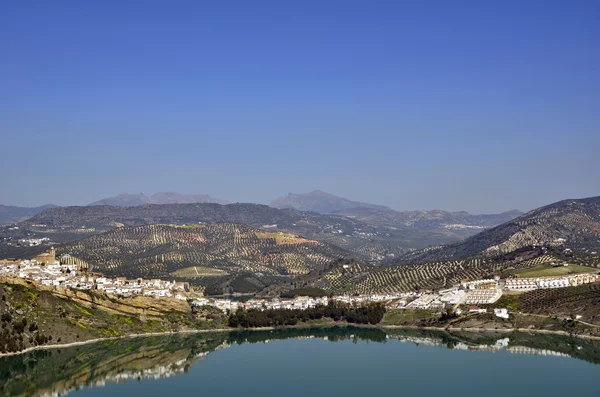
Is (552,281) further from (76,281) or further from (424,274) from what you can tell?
(76,281)

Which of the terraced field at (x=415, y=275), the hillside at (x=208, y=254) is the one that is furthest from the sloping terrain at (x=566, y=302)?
the hillside at (x=208, y=254)

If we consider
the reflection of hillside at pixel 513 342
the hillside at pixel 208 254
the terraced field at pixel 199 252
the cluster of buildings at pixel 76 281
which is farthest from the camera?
the terraced field at pixel 199 252

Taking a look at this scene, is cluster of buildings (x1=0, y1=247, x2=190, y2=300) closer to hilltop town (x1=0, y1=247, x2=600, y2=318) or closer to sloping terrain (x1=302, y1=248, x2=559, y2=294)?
hilltop town (x1=0, y1=247, x2=600, y2=318)

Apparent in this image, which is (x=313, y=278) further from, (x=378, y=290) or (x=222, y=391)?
(x=222, y=391)

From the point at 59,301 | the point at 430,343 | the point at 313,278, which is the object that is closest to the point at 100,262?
the point at 313,278

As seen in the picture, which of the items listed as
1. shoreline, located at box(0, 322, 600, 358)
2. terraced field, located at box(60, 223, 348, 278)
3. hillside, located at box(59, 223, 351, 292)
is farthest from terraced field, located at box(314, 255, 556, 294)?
shoreline, located at box(0, 322, 600, 358)

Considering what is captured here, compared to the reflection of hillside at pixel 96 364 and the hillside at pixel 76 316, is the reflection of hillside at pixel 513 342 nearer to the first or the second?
the reflection of hillside at pixel 96 364
